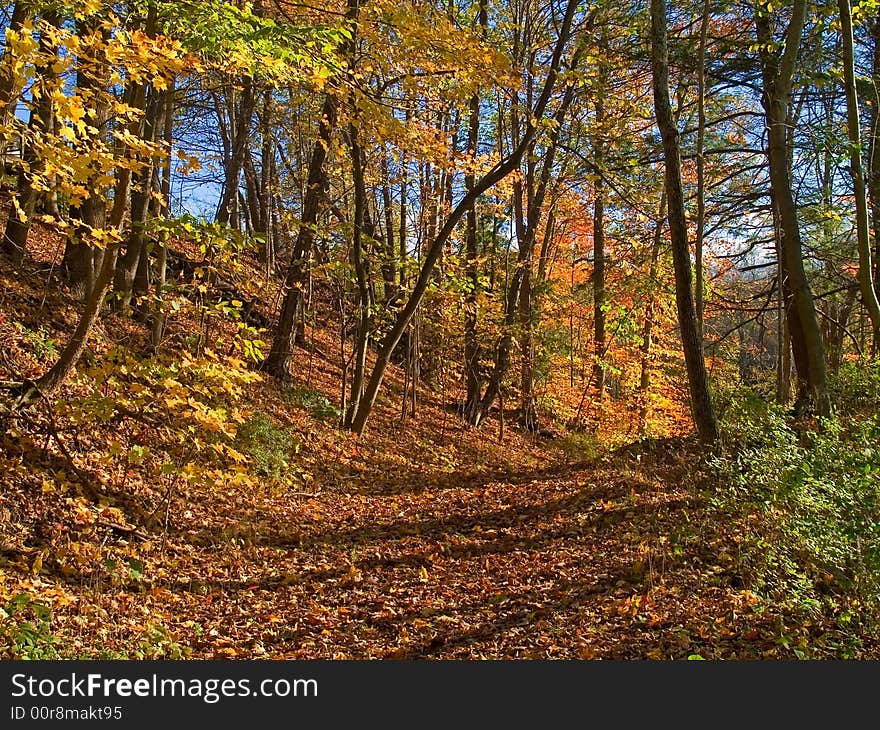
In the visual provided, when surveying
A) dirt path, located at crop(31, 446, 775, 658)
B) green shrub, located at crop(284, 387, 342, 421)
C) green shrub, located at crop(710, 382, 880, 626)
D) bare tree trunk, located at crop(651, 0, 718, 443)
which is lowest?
dirt path, located at crop(31, 446, 775, 658)

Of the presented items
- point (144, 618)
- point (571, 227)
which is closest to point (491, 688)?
point (144, 618)

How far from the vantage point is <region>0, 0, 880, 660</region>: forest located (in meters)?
4.80

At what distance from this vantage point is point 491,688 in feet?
13.1

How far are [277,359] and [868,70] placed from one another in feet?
38.8

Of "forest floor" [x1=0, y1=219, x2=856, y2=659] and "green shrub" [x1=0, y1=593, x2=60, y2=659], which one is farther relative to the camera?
"forest floor" [x1=0, y1=219, x2=856, y2=659]

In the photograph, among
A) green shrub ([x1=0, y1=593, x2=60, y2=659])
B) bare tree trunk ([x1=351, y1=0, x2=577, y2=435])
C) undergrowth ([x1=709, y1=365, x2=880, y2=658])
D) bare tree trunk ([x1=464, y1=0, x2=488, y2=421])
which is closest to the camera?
green shrub ([x1=0, y1=593, x2=60, y2=659])

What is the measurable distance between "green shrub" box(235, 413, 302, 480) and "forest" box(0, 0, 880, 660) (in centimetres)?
5

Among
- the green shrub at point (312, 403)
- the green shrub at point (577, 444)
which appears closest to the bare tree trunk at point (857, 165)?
the green shrub at point (312, 403)

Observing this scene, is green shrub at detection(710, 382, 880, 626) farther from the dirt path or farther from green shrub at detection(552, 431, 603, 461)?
green shrub at detection(552, 431, 603, 461)

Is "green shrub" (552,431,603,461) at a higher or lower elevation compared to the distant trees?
lower

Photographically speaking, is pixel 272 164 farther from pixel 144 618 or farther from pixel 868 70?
pixel 144 618

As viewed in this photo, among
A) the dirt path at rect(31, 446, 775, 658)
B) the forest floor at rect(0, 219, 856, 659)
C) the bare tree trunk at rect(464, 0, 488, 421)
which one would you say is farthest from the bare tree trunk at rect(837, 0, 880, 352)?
the bare tree trunk at rect(464, 0, 488, 421)

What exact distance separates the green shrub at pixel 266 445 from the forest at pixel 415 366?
53mm

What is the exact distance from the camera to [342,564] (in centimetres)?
665
